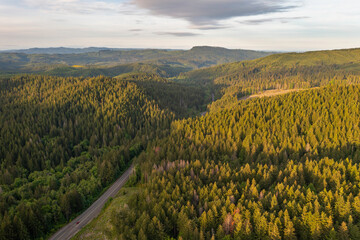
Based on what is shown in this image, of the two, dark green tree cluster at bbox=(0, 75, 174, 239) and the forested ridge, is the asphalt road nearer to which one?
the forested ridge

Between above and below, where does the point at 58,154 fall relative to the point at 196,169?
below

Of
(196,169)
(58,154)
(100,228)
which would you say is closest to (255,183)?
(196,169)

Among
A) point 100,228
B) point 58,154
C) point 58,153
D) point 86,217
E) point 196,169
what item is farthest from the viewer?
point 58,153

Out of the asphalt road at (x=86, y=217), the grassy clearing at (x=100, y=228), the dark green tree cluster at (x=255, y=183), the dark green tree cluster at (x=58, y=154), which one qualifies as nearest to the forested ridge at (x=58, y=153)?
the dark green tree cluster at (x=58, y=154)

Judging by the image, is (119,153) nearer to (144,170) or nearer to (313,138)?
(144,170)

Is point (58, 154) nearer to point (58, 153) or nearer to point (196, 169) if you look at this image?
point (58, 153)
